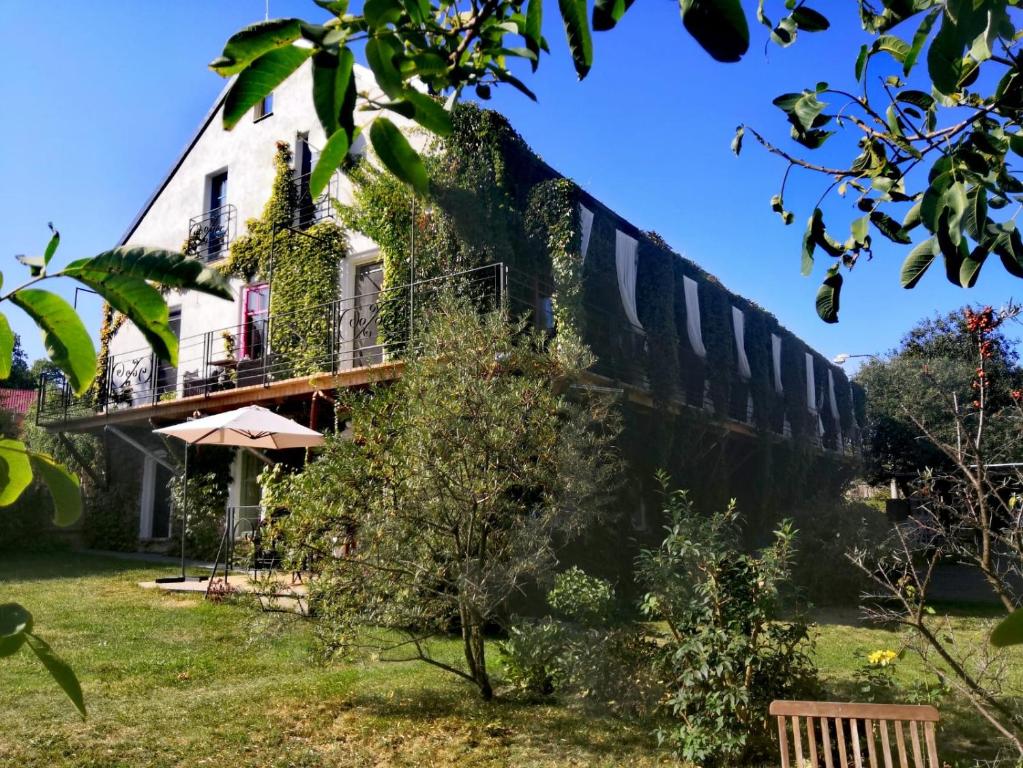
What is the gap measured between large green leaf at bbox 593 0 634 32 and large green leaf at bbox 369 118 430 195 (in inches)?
16.7

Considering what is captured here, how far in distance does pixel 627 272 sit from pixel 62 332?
1263 cm

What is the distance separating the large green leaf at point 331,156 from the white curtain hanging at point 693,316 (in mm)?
14417

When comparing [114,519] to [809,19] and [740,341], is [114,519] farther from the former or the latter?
[809,19]

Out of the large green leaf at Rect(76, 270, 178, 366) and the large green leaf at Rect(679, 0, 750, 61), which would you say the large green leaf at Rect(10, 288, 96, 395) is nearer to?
the large green leaf at Rect(76, 270, 178, 366)

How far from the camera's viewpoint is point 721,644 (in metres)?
4.80

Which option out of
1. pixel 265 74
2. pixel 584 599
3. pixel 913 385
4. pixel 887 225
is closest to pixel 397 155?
pixel 265 74

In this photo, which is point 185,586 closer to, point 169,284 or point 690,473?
point 690,473

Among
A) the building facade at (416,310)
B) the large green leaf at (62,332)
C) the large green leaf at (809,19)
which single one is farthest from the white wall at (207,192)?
the large green leaf at (62,332)

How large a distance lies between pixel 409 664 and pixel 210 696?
1913mm

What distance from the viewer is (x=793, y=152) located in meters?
2.62

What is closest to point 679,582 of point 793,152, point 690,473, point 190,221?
point 793,152

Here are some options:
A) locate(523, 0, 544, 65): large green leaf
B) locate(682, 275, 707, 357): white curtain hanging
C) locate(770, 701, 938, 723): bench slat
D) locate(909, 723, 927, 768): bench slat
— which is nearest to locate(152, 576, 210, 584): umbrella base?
locate(682, 275, 707, 357): white curtain hanging

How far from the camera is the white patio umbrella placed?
1020 centimetres

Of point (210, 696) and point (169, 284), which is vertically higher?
point (169, 284)
